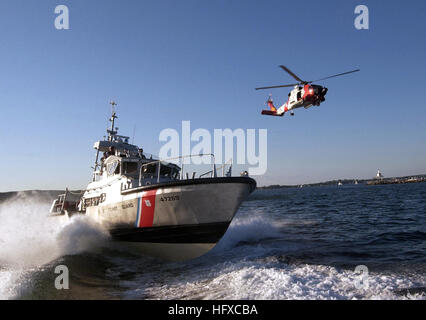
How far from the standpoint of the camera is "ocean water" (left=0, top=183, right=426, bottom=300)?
5668 millimetres

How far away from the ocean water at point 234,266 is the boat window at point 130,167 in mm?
2663

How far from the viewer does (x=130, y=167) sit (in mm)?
10969

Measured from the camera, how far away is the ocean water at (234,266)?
18.6 feet

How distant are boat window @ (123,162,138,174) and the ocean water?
266cm

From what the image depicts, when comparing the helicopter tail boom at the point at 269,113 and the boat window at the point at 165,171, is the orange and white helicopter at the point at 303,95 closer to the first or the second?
the helicopter tail boom at the point at 269,113

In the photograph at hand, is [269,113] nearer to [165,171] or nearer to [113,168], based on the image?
[165,171]

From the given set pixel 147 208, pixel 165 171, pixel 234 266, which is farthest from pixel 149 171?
pixel 234 266

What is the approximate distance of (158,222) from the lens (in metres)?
8.77

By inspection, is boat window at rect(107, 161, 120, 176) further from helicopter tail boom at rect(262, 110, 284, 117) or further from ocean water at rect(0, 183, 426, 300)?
helicopter tail boom at rect(262, 110, 284, 117)
